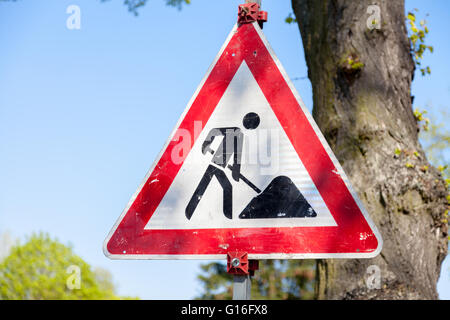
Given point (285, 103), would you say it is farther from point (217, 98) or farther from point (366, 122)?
point (366, 122)

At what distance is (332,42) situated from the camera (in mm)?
3918

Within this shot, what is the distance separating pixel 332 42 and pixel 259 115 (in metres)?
2.04

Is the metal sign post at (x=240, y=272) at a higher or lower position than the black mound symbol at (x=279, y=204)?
lower

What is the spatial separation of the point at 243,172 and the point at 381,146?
181cm

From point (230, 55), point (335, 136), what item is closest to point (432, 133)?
point (335, 136)

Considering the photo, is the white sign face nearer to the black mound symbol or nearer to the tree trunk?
the black mound symbol

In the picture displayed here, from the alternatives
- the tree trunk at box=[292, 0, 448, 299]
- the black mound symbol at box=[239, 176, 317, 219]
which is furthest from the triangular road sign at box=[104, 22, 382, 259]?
the tree trunk at box=[292, 0, 448, 299]

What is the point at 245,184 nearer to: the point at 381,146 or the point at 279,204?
the point at 279,204

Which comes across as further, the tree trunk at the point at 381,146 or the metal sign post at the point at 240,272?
the tree trunk at the point at 381,146

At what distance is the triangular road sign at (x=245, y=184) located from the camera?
1961 mm

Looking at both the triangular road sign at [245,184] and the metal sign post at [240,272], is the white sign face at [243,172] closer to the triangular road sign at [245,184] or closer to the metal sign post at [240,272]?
the triangular road sign at [245,184]

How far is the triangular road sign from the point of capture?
6.43 ft

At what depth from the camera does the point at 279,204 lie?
6.53ft

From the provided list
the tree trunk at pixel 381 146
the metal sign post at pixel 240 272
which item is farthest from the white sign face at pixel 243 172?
the tree trunk at pixel 381 146
